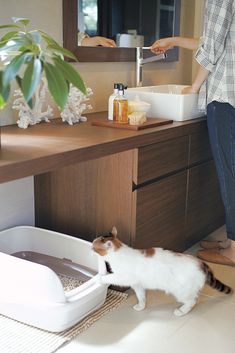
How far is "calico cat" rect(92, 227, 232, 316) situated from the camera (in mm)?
1825

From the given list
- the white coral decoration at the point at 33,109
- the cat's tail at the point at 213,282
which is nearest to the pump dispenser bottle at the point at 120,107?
the white coral decoration at the point at 33,109

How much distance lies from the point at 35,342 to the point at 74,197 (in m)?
0.68

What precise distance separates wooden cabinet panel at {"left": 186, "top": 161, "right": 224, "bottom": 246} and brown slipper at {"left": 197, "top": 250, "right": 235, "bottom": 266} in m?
0.10

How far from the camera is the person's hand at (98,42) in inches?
91.7

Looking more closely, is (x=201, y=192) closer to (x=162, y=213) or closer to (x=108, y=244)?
(x=162, y=213)

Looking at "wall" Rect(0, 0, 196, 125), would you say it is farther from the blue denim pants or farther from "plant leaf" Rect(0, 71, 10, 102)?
"plant leaf" Rect(0, 71, 10, 102)

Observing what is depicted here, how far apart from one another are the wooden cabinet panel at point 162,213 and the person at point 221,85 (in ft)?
0.72

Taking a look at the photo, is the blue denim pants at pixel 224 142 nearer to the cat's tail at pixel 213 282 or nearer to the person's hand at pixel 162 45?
the cat's tail at pixel 213 282

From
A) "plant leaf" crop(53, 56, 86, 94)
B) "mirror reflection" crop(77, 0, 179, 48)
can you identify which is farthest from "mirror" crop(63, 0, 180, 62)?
"plant leaf" crop(53, 56, 86, 94)

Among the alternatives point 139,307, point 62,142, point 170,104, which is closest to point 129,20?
point 170,104

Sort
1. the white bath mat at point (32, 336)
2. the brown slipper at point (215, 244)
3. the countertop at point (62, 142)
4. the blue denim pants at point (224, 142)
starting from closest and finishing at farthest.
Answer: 1. the countertop at point (62, 142)
2. the white bath mat at point (32, 336)
3. the blue denim pants at point (224, 142)
4. the brown slipper at point (215, 244)

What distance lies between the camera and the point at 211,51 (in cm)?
212

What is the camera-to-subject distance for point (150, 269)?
1.83 metres

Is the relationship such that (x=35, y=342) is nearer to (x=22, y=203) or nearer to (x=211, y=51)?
(x=22, y=203)
